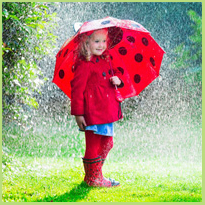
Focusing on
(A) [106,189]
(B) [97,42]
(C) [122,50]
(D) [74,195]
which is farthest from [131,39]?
(D) [74,195]

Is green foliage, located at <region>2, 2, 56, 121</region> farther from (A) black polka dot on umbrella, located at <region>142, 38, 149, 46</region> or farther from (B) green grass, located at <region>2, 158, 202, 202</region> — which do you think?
(A) black polka dot on umbrella, located at <region>142, 38, 149, 46</region>

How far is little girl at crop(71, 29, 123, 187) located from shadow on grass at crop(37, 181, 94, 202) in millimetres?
123

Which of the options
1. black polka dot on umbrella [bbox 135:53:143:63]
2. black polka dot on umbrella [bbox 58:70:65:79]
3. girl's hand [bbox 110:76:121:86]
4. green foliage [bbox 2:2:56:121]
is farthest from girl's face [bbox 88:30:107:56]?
green foliage [bbox 2:2:56:121]

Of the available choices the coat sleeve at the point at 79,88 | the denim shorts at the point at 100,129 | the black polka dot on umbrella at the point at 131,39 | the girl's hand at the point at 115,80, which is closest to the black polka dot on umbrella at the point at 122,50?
the black polka dot on umbrella at the point at 131,39

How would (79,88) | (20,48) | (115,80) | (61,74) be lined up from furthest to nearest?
(20,48) < (61,74) < (115,80) < (79,88)

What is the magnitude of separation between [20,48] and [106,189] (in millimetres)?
2114

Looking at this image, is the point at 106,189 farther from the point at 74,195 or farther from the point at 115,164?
the point at 115,164

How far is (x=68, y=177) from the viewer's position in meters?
3.72

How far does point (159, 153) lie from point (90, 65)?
260cm

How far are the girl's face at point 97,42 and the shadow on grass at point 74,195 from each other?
4.47 feet

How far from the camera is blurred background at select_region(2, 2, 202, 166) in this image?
4.27m

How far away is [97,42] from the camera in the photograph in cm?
316

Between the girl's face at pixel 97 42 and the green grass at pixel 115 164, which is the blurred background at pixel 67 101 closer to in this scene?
the green grass at pixel 115 164

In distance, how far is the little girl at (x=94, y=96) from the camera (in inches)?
122
